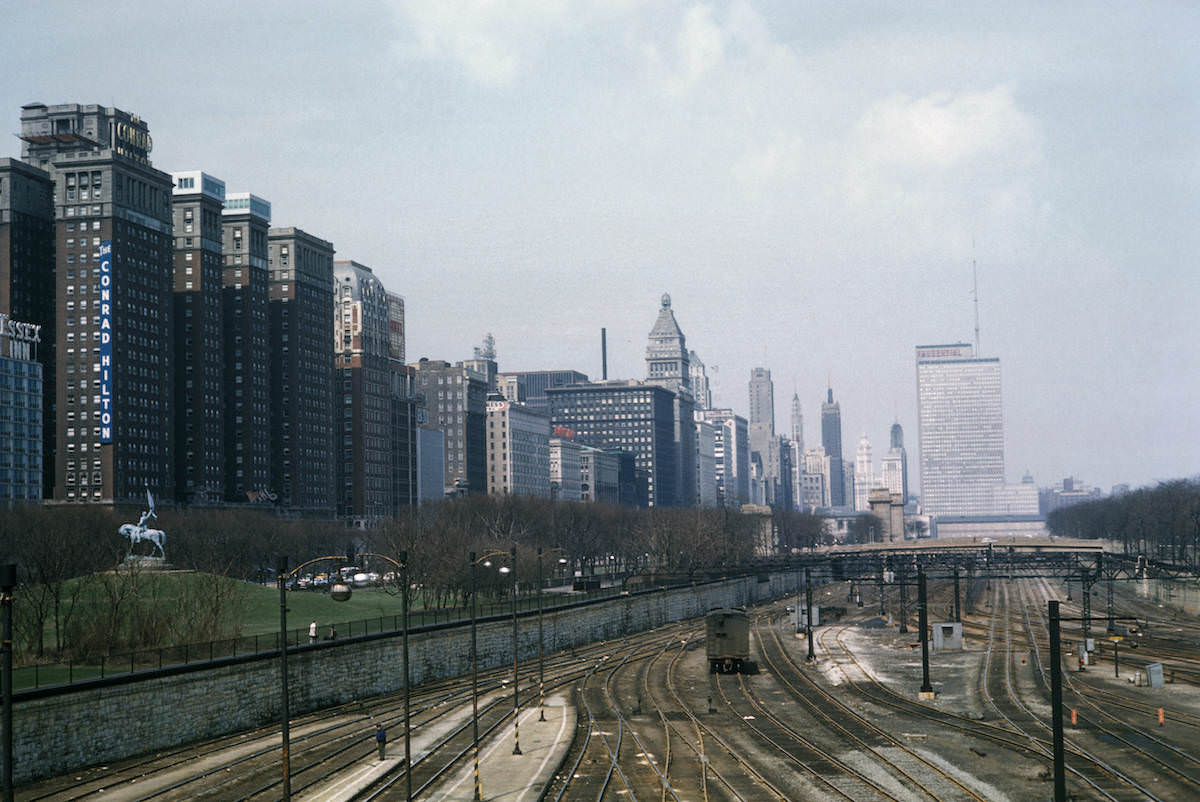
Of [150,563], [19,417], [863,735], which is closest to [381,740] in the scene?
[863,735]

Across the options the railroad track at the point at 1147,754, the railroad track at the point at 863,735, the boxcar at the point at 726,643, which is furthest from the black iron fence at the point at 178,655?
the railroad track at the point at 1147,754

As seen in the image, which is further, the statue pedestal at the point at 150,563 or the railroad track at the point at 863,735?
the statue pedestal at the point at 150,563

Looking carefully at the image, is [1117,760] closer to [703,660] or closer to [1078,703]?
[1078,703]

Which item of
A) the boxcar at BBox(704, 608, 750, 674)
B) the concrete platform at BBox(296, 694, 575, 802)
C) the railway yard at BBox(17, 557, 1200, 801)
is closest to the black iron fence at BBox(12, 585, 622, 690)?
the railway yard at BBox(17, 557, 1200, 801)

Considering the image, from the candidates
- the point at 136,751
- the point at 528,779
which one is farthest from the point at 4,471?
the point at 528,779

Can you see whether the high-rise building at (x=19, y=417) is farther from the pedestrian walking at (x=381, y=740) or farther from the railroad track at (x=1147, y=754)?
the railroad track at (x=1147, y=754)

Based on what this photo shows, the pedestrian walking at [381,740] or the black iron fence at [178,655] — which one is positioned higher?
the black iron fence at [178,655]

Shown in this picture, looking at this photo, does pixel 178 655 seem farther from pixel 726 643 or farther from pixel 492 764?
pixel 726 643

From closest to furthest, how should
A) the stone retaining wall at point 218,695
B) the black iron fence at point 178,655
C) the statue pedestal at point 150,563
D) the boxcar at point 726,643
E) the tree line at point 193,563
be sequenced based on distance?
the stone retaining wall at point 218,695 → the black iron fence at point 178,655 → the tree line at point 193,563 → the boxcar at point 726,643 → the statue pedestal at point 150,563
